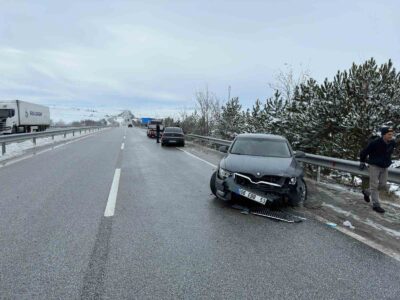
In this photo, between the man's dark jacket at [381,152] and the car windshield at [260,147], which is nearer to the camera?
the man's dark jacket at [381,152]

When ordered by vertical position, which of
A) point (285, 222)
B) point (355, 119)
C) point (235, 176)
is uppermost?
point (355, 119)

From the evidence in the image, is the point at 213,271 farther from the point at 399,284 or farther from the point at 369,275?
the point at 399,284

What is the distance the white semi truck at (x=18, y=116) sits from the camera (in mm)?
34250

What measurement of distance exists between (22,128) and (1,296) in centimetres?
3879

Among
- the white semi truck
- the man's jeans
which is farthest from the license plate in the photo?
the white semi truck

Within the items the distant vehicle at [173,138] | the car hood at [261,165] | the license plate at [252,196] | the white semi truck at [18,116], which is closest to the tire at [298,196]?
the car hood at [261,165]

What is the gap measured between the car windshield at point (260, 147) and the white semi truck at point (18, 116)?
101 feet

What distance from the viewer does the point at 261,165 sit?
6699mm

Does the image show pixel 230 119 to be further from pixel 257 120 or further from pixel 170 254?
pixel 170 254

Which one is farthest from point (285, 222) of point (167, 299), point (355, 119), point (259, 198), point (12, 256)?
point (355, 119)

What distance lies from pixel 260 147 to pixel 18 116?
34583mm

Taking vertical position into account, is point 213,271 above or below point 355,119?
below

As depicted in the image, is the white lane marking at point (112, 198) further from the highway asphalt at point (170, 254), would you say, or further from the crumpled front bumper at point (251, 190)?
the crumpled front bumper at point (251, 190)

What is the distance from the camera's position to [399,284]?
144 inches
